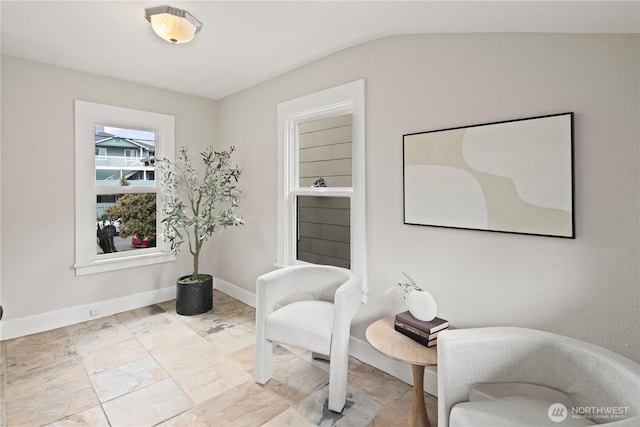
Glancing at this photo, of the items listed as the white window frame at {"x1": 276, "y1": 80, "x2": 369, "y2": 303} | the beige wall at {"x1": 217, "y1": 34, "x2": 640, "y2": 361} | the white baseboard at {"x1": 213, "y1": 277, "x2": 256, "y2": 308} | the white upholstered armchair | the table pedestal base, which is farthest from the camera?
the white baseboard at {"x1": 213, "y1": 277, "x2": 256, "y2": 308}

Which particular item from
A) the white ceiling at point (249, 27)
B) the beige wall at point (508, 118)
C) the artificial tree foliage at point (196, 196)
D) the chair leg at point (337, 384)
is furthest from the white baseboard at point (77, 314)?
the chair leg at point (337, 384)

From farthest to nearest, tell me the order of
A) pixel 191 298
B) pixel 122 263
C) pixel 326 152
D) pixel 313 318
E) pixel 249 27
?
pixel 122 263 < pixel 191 298 < pixel 326 152 < pixel 249 27 < pixel 313 318

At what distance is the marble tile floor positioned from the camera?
1.88m

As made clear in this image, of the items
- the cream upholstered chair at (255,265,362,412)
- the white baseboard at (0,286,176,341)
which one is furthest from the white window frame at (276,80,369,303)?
the white baseboard at (0,286,176,341)

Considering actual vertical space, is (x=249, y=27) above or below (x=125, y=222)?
above

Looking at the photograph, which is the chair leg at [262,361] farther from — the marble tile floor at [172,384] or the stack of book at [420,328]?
the stack of book at [420,328]

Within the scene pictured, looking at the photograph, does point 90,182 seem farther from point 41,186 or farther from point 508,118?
point 508,118

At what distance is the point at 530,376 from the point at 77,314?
3.78 m

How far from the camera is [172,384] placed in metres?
2.18

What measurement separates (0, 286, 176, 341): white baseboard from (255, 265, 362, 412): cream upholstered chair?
210 centimetres

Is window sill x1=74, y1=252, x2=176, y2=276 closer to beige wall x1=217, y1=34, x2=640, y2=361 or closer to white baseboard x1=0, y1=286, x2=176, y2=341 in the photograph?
white baseboard x1=0, y1=286, x2=176, y2=341

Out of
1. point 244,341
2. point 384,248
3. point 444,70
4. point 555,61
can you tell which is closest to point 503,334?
point 384,248

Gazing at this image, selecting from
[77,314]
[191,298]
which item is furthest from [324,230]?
[77,314]

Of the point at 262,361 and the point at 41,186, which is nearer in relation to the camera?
the point at 262,361
